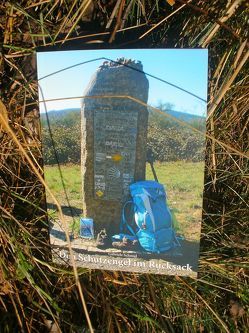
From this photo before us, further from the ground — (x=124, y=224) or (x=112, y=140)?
(x=112, y=140)

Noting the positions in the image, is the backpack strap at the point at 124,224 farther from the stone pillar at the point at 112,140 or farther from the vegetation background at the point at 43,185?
the vegetation background at the point at 43,185

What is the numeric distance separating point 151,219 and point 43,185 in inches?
9.5

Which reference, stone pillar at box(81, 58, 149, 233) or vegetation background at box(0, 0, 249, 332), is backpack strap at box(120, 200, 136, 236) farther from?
vegetation background at box(0, 0, 249, 332)

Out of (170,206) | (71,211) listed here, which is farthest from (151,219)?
(71,211)

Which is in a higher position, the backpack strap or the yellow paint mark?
the yellow paint mark

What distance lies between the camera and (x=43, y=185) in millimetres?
881

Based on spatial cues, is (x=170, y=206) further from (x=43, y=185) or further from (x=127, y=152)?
(x=43, y=185)

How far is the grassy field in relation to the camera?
2.61ft

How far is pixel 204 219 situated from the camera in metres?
0.88

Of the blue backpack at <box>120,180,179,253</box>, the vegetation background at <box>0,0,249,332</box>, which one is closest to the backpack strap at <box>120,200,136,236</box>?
the blue backpack at <box>120,180,179,253</box>

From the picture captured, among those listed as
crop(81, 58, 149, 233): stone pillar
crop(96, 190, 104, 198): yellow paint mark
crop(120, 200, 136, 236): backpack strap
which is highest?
crop(81, 58, 149, 233): stone pillar

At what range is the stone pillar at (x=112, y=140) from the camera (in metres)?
0.78

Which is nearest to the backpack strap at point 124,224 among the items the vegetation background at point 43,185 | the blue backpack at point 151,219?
the blue backpack at point 151,219

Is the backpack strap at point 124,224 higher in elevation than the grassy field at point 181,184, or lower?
lower
